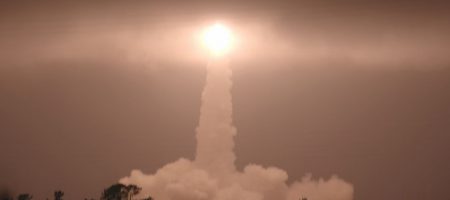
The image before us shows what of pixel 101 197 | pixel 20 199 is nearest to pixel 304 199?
pixel 101 197

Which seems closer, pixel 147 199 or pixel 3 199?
pixel 147 199

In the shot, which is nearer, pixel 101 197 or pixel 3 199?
pixel 101 197

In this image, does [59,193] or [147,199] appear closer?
[147,199]

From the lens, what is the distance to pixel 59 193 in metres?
59.7

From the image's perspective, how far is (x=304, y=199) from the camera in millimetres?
57344

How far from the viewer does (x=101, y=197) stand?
58.5m

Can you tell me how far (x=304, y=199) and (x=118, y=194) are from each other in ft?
65.6

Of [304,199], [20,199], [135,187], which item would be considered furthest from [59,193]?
[304,199]

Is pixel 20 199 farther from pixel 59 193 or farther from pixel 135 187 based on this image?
pixel 135 187

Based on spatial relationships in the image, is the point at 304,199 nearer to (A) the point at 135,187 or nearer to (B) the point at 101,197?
(A) the point at 135,187

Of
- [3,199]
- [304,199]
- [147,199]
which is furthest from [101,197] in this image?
[304,199]

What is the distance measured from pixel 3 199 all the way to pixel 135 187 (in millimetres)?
17425

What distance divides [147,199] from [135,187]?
2.59 metres

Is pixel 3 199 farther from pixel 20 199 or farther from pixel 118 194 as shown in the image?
pixel 118 194
